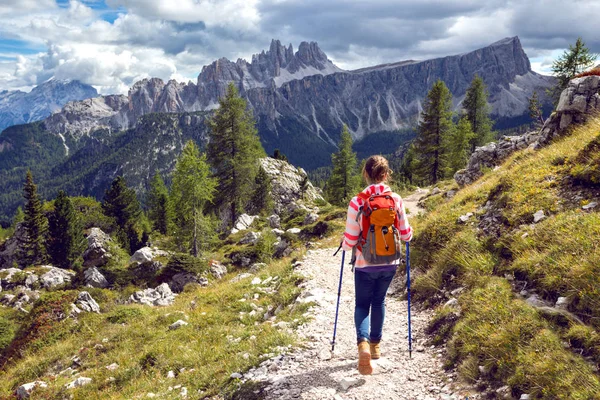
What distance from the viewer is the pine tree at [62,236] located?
51.9 metres

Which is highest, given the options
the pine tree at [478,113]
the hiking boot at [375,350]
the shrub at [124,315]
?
the pine tree at [478,113]

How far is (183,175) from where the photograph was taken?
1128 inches

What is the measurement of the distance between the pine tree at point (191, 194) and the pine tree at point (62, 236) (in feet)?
107

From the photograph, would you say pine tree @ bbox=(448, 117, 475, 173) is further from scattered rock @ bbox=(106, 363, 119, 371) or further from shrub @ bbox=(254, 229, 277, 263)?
scattered rock @ bbox=(106, 363, 119, 371)

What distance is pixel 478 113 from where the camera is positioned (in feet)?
168

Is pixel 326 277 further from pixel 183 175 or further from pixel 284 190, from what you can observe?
pixel 284 190

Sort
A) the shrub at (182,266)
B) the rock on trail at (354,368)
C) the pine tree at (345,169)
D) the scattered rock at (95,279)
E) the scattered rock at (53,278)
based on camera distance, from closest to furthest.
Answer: the rock on trail at (354,368) → the shrub at (182,266) → the scattered rock at (95,279) → the scattered rock at (53,278) → the pine tree at (345,169)

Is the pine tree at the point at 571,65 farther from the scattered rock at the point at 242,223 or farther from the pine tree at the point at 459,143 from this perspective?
the scattered rock at the point at 242,223

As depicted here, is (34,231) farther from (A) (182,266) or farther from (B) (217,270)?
(B) (217,270)

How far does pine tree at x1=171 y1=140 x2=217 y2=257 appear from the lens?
1120 inches

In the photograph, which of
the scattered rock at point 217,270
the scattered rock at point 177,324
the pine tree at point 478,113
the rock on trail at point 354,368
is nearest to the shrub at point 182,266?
the scattered rock at point 217,270

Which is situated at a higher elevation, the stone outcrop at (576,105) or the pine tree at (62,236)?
the stone outcrop at (576,105)

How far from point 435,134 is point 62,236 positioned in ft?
178

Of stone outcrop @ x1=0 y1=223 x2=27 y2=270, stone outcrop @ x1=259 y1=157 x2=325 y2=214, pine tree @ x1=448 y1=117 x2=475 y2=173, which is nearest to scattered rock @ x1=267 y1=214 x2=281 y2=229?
stone outcrop @ x1=259 y1=157 x2=325 y2=214
